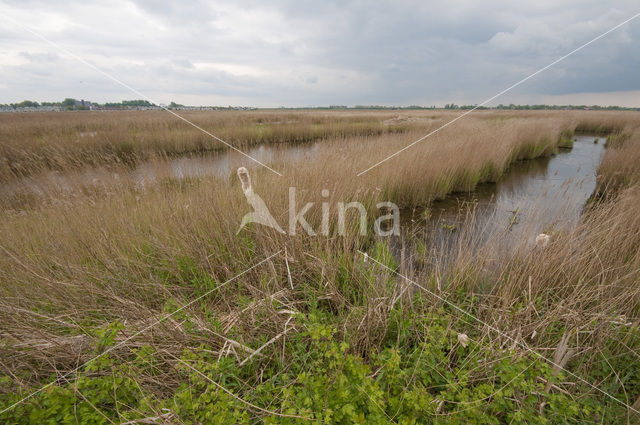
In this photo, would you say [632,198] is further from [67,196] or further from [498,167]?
[67,196]

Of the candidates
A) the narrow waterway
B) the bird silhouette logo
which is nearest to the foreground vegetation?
the bird silhouette logo

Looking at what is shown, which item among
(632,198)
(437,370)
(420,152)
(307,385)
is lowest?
(437,370)

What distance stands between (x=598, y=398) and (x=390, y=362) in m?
1.27

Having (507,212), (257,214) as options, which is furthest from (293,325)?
(507,212)

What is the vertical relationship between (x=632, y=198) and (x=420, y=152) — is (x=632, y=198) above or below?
below

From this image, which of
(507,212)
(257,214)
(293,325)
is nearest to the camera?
(293,325)

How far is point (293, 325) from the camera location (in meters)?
1.78

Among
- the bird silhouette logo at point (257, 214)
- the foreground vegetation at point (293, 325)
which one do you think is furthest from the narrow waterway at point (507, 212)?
the bird silhouette logo at point (257, 214)

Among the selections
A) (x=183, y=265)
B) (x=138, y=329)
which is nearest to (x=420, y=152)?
(x=183, y=265)

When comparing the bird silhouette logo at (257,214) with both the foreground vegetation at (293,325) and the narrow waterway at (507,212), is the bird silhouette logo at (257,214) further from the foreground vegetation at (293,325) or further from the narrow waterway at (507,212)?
the narrow waterway at (507,212)

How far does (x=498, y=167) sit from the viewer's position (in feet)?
23.4

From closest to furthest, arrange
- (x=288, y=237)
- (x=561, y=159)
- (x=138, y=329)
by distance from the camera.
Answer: (x=138, y=329), (x=288, y=237), (x=561, y=159)

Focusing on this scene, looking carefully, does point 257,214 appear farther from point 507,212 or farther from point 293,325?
point 507,212

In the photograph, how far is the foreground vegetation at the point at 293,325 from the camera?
49.7 inches
